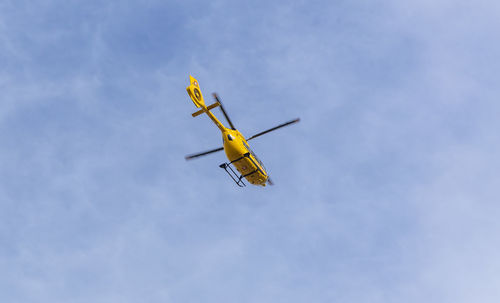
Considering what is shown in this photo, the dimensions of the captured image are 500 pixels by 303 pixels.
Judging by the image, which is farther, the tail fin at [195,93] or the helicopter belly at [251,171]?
the helicopter belly at [251,171]

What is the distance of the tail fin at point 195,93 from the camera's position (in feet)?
244

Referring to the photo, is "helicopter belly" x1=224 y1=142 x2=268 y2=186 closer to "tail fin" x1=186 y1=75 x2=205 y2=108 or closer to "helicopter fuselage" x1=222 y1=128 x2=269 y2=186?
"helicopter fuselage" x1=222 y1=128 x2=269 y2=186

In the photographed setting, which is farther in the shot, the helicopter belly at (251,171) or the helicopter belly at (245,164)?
the helicopter belly at (251,171)

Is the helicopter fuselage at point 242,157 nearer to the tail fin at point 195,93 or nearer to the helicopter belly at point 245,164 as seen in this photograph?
the helicopter belly at point 245,164

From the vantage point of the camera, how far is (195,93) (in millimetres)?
75188

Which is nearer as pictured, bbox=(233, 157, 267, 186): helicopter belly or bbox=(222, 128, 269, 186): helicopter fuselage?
bbox=(222, 128, 269, 186): helicopter fuselage

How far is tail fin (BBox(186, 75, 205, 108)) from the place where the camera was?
7438 centimetres

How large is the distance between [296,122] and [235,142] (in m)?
7.18

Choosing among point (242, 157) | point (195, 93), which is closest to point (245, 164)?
point (242, 157)

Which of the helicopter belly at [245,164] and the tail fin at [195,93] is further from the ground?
the tail fin at [195,93]

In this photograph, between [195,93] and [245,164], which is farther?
[245,164]

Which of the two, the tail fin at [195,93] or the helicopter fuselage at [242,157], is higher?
the tail fin at [195,93]

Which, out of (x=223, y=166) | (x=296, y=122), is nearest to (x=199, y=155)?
(x=223, y=166)

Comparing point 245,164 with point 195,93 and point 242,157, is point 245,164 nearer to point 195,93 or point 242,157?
point 242,157
